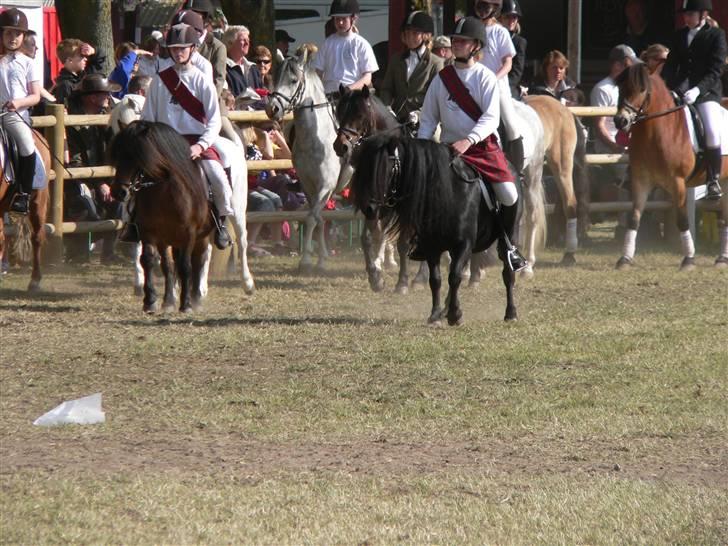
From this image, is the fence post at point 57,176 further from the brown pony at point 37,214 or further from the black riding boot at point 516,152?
the black riding boot at point 516,152

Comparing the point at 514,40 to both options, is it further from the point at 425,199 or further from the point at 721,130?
the point at 425,199

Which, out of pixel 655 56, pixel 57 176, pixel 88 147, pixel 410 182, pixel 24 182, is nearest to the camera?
pixel 410 182

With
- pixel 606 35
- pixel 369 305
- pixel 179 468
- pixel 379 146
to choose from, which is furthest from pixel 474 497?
pixel 606 35

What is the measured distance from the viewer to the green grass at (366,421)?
249 inches

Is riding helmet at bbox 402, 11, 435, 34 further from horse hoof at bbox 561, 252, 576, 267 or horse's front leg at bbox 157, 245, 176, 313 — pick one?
horse's front leg at bbox 157, 245, 176, 313

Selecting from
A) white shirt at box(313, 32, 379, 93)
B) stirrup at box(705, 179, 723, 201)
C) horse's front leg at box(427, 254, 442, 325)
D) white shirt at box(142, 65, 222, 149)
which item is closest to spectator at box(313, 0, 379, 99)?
white shirt at box(313, 32, 379, 93)

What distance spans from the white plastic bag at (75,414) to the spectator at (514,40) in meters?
8.20

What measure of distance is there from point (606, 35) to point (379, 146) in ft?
46.4

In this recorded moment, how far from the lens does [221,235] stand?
1218 centimetres

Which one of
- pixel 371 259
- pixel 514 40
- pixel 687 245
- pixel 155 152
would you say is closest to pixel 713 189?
pixel 687 245

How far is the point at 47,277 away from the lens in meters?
14.5

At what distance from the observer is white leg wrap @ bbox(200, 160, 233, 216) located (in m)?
12.0

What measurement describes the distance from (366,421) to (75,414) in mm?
1600

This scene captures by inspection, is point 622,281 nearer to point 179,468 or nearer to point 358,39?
point 358,39
